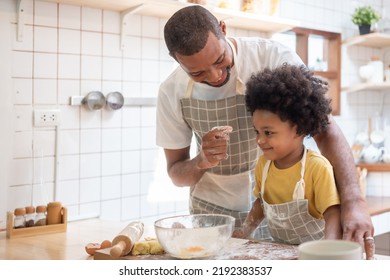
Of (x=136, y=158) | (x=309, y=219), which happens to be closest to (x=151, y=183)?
(x=136, y=158)

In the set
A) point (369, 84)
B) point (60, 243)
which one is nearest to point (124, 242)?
point (60, 243)

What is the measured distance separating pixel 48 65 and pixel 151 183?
2.20ft

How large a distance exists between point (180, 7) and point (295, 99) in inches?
37.4

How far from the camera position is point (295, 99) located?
1.11 metres

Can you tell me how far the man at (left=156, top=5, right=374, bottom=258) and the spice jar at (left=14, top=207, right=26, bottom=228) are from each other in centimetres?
51

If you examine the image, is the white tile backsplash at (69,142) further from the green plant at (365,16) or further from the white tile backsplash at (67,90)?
the green plant at (365,16)

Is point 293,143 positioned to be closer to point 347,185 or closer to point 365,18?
point 347,185

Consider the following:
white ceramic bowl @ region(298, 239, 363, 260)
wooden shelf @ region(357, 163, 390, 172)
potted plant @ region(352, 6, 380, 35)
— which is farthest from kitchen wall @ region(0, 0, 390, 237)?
potted plant @ region(352, 6, 380, 35)

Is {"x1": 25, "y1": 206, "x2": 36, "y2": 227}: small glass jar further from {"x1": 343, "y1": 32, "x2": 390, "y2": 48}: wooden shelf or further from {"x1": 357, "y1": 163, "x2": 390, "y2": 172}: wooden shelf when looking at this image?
{"x1": 343, "y1": 32, "x2": 390, "y2": 48}: wooden shelf

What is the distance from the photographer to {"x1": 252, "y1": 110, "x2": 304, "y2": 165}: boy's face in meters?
1.11

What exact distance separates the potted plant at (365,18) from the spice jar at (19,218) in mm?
2322

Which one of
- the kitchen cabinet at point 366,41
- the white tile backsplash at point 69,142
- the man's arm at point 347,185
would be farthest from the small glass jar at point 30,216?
the kitchen cabinet at point 366,41

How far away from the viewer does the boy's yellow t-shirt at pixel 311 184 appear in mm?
1064
